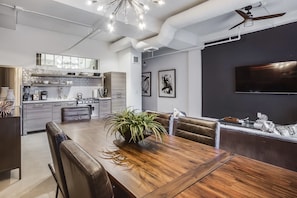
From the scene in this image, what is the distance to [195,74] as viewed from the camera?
5.86 metres

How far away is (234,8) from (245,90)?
2223 millimetres

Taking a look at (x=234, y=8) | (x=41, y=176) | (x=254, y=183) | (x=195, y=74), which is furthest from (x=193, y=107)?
(x=254, y=183)

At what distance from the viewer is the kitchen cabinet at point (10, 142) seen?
2391 mm

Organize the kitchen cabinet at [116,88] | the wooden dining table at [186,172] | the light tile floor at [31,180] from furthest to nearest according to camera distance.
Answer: the kitchen cabinet at [116,88]
the light tile floor at [31,180]
the wooden dining table at [186,172]

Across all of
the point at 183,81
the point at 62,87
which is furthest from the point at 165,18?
the point at 62,87

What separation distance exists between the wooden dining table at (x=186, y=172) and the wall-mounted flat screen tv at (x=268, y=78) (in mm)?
3483

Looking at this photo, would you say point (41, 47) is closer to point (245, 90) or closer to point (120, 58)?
point (120, 58)

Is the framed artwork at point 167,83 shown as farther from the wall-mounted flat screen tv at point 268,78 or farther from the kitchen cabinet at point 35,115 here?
the kitchen cabinet at point 35,115

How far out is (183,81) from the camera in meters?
6.32

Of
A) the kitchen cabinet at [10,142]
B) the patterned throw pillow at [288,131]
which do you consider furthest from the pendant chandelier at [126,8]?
the patterned throw pillow at [288,131]

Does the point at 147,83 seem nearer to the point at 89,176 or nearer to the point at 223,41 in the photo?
the point at 223,41

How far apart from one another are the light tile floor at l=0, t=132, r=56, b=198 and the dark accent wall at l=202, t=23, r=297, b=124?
4440 millimetres

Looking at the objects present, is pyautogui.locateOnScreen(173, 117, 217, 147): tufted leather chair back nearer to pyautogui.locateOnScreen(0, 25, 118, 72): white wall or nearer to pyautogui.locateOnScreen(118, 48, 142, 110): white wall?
pyautogui.locateOnScreen(118, 48, 142, 110): white wall

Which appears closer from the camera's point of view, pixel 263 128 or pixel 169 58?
pixel 263 128
